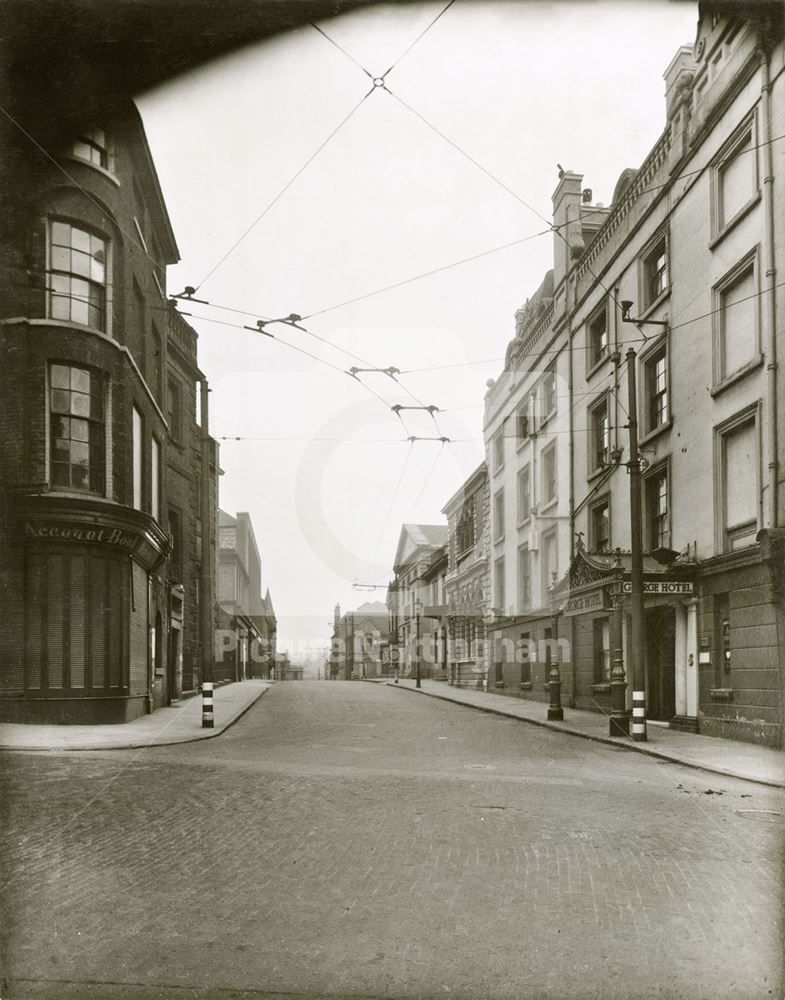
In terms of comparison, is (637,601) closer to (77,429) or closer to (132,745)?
(132,745)

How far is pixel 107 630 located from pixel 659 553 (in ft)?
33.2

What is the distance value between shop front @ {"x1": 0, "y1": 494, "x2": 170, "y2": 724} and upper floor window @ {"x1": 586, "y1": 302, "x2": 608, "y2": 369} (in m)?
12.3

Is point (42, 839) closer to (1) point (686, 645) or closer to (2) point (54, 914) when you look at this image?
(2) point (54, 914)

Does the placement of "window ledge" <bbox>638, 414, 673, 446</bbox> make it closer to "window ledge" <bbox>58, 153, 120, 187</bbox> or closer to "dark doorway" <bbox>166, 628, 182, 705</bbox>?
"window ledge" <bbox>58, 153, 120, 187</bbox>

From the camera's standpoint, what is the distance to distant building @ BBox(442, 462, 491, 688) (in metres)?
37.8

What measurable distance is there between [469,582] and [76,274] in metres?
29.1

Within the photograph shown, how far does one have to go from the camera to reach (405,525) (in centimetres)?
6919

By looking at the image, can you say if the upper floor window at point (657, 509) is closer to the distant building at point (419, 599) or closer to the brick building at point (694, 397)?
the brick building at point (694, 397)

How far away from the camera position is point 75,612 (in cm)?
1602

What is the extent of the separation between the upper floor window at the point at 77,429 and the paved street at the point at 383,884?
569 cm

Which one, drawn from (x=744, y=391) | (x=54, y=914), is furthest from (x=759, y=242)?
(x=54, y=914)

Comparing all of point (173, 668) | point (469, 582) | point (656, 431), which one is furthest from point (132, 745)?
point (469, 582)

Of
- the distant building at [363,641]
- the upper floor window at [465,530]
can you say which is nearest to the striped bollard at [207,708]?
the upper floor window at [465,530]

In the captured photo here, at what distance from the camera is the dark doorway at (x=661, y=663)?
19531mm
